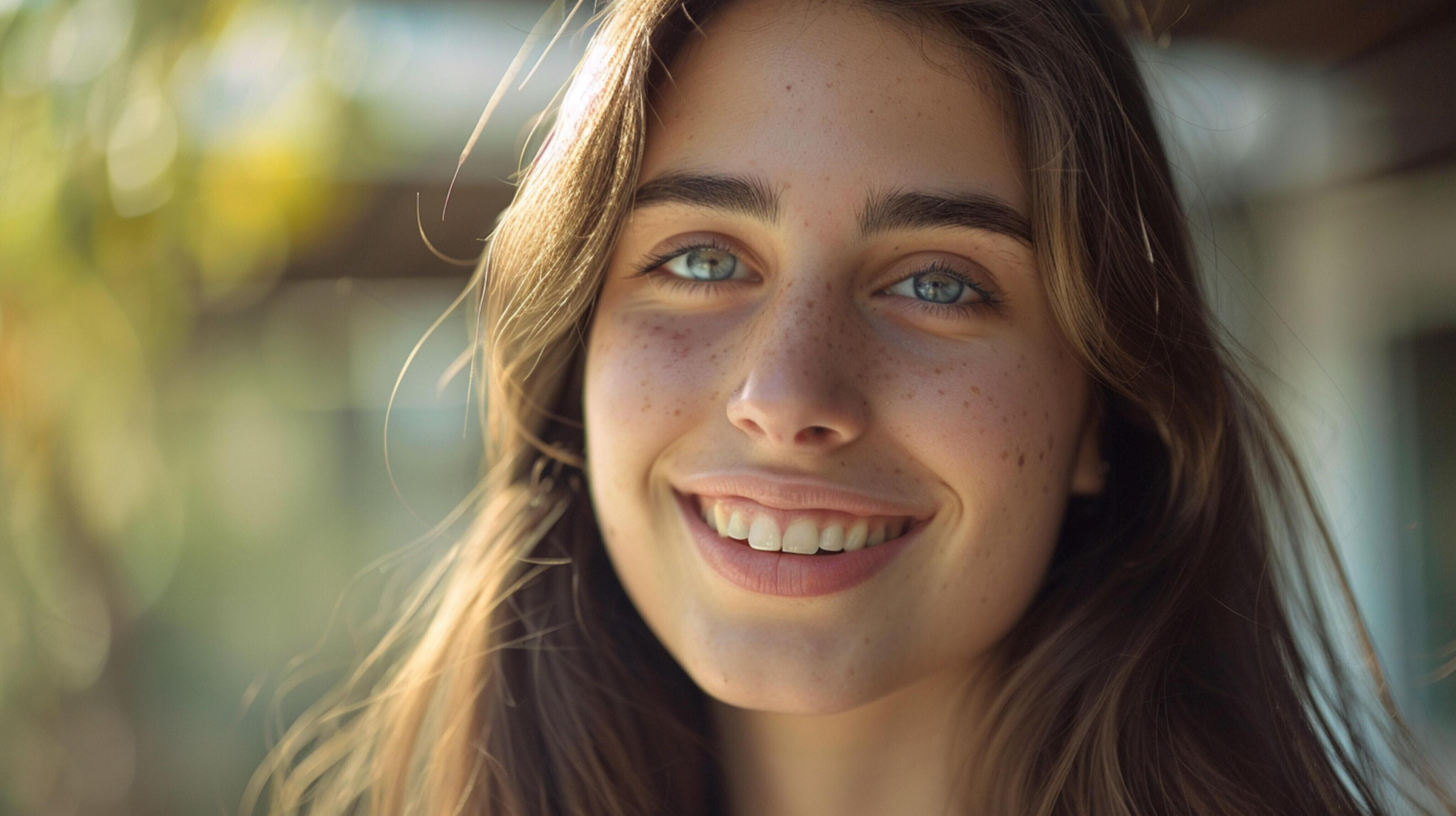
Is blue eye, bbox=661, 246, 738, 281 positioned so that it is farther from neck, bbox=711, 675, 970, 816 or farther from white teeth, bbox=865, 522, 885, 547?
neck, bbox=711, 675, 970, 816

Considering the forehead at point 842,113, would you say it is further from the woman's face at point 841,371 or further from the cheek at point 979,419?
the cheek at point 979,419

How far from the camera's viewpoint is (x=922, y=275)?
1.27m

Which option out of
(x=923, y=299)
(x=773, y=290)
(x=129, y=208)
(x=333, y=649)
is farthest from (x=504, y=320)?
(x=333, y=649)

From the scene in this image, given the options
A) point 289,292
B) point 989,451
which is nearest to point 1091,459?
point 989,451

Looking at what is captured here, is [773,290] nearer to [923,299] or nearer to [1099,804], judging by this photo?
[923,299]

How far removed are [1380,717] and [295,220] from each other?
256cm

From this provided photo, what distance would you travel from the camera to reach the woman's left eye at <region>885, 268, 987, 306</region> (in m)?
1.26

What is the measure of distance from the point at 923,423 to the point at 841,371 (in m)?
0.11

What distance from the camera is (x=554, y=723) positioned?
1.58 m

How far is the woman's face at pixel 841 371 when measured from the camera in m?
1.20

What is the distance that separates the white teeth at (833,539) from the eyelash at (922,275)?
0.90 ft

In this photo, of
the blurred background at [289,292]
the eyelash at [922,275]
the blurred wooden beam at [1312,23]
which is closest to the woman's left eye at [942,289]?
the eyelash at [922,275]

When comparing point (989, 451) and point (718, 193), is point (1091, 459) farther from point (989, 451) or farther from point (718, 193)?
point (718, 193)

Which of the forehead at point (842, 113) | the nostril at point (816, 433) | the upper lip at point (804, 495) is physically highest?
the forehead at point (842, 113)
